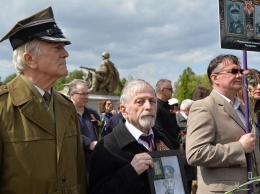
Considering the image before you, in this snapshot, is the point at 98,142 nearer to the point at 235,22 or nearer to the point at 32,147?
the point at 32,147

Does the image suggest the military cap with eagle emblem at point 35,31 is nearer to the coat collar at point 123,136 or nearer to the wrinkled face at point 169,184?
the coat collar at point 123,136

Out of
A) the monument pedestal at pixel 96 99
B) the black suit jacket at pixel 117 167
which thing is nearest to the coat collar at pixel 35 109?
the black suit jacket at pixel 117 167

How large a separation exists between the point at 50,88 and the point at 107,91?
72.2 ft

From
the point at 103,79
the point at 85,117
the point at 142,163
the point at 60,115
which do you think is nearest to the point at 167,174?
the point at 142,163

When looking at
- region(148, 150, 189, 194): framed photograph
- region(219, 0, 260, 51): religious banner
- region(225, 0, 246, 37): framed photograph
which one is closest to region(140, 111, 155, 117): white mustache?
region(148, 150, 189, 194): framed photograph

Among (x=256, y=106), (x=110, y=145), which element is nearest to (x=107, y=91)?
(x=256, y=106)

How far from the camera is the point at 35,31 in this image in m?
2.76

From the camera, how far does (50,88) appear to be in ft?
9.37

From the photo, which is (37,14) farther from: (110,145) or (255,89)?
(255,89)

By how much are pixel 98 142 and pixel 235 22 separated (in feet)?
5.20

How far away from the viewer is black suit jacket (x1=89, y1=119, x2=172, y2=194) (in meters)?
2.93

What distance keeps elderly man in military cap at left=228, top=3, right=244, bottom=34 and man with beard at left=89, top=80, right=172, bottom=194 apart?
0.91 m

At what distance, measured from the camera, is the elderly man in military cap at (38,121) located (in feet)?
8.08

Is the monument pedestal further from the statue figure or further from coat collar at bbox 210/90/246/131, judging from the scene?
coat collar at bbox 210/90/246/131
